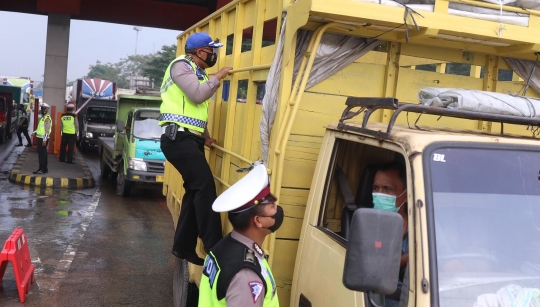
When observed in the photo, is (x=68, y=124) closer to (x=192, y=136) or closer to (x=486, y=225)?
(x=192, y=136)

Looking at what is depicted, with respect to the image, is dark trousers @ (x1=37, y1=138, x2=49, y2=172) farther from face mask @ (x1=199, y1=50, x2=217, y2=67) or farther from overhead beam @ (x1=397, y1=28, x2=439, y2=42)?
overhead beam @ (x1=397, y1=28, x2=439, y2=42)

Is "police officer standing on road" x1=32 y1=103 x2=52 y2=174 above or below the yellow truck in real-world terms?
below

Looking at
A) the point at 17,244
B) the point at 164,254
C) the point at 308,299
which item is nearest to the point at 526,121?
the point at 308,299

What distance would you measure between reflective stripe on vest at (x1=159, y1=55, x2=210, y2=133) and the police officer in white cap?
6.31ft

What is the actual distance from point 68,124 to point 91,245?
10095 mm

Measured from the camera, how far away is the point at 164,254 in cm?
882

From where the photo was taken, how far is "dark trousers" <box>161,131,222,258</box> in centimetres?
437

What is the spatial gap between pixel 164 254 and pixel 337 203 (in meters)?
5.71

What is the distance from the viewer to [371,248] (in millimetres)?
2213

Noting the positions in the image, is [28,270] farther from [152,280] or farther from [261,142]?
[261,142]

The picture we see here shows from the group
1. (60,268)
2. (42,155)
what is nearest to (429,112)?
(60,268)

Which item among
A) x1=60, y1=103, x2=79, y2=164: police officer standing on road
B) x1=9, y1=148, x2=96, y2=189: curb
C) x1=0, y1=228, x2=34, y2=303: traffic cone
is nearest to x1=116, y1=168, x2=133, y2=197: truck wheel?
x1=9, y1=148, x2=96, y2=189: curb

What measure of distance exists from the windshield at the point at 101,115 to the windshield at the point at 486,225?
21.7 metres

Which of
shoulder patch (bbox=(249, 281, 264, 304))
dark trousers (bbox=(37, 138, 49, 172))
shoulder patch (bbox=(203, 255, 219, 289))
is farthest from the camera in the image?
dark trousers (bbox=(37, 138, 49, 172))
